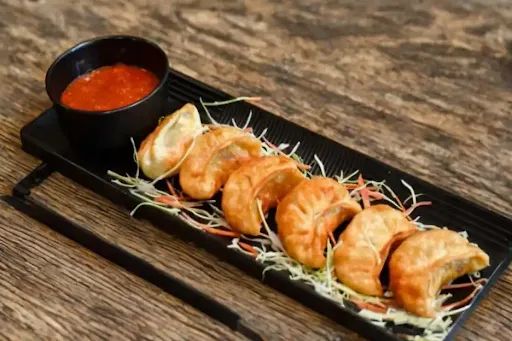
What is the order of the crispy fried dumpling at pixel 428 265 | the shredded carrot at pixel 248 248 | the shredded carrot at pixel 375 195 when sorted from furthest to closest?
1. the shredded carrot at pixel 375 195
2. the shredded carrot at pixel 248 248
3. the crispy fried dumpling at pixel 428 265

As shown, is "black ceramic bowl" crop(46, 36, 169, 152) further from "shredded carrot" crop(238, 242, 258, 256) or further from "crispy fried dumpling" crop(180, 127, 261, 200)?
"shredded carrot" crop(238, 242, 258, 256)

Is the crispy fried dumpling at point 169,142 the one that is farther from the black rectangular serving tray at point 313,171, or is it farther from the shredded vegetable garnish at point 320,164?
the shredded vegetable garnish at point 320,164

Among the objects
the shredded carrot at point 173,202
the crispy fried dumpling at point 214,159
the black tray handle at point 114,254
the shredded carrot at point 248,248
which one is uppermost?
the crispy fried dumpling at point 214,159

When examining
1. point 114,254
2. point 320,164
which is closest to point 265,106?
point 320,164

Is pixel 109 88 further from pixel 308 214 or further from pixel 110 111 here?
pixel 308 214

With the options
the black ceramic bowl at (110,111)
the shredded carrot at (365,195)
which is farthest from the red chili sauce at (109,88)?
the shredded carrot at (365,195)

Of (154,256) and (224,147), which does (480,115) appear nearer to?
(224,147)

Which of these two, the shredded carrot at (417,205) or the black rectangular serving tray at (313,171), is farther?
the shredded carrot at (417,205)

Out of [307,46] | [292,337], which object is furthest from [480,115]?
[292,337]
